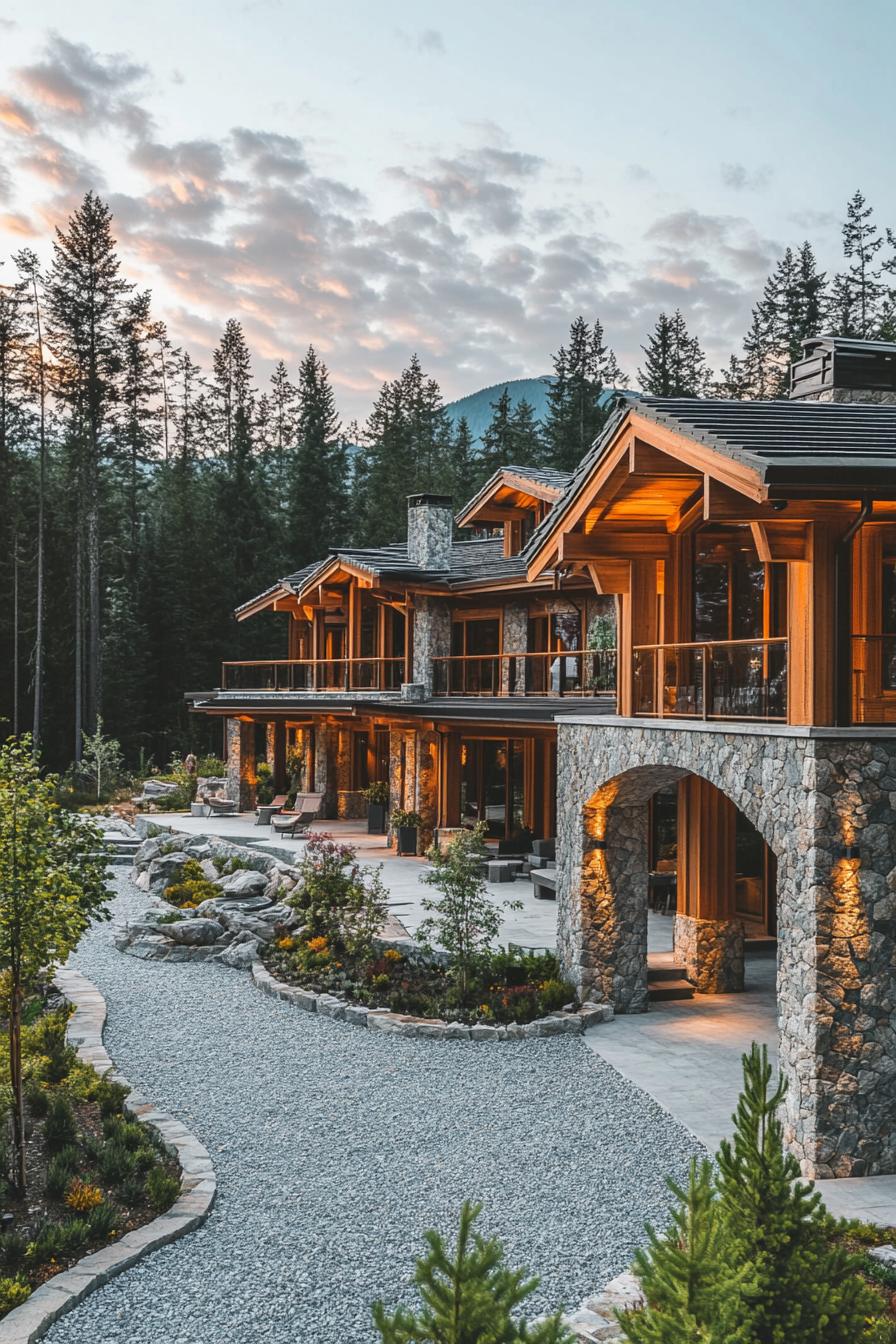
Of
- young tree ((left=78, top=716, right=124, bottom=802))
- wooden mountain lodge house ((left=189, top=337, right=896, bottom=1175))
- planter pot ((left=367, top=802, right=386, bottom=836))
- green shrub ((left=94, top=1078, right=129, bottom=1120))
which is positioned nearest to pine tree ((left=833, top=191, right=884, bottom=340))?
wooden mountain lodge house ((left=189, top=337, right=896, bottom=1175))

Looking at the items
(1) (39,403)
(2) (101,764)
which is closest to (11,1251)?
(2) (101,764)

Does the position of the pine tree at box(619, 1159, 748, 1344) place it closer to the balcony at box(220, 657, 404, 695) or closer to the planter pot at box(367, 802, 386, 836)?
the planter pot at box(367, 802, 386, 836)

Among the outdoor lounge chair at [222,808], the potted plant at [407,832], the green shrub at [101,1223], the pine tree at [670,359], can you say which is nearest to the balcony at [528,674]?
the potted plant at [407,832]

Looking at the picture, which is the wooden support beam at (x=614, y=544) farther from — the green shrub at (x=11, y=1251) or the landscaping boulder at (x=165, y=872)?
the landscaping boulder at (x=165, y=872)

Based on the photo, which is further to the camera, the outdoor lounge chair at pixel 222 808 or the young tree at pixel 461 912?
the outdoor lounge chair at pixel 222 808

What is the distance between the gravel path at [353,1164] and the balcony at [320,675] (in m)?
14.2

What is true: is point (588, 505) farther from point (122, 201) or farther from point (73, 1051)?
point (122, 201)

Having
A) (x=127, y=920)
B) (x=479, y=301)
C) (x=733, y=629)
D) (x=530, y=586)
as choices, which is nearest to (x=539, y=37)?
(x=733, y=629)

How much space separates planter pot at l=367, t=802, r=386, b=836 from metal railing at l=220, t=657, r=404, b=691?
3.02 m

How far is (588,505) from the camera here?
427 inches

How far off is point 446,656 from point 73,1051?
52.0 feet

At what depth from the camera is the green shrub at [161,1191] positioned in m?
7.01

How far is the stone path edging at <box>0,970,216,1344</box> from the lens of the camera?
569 cm

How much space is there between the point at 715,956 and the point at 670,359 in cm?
3682
